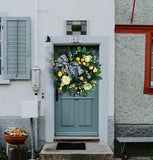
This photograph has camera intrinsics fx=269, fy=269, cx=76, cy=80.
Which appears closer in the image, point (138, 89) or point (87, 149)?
point (87, 149)

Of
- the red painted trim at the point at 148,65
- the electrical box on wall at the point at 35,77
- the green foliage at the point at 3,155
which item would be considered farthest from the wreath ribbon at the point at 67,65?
the green foliage at the point at 3,155

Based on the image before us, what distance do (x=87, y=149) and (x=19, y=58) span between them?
276 cm

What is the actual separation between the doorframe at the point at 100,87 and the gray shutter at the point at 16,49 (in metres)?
0.52

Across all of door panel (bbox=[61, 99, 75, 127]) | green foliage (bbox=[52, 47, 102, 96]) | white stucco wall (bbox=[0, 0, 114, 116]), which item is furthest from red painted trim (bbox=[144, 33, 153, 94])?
door panel (bbox=[61, 99, 75, 127])

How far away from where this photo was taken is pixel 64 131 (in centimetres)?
704

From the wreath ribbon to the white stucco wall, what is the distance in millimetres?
457

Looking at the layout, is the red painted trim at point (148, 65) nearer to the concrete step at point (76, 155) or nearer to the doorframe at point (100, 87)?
the doorframe at point (100, 87)

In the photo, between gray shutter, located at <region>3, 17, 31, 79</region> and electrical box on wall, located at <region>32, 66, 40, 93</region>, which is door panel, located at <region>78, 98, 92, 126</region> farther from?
gray shutter, located at <region>3, 17, 31, 79</region>

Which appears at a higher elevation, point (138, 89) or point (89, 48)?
point (89, 48)

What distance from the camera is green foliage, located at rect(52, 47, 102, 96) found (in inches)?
275

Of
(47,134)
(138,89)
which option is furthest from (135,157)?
(47,134)

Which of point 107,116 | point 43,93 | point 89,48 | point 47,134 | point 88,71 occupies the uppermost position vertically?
point 89,48

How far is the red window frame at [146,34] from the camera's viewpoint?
271 inches

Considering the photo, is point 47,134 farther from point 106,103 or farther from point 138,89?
point 138,89
